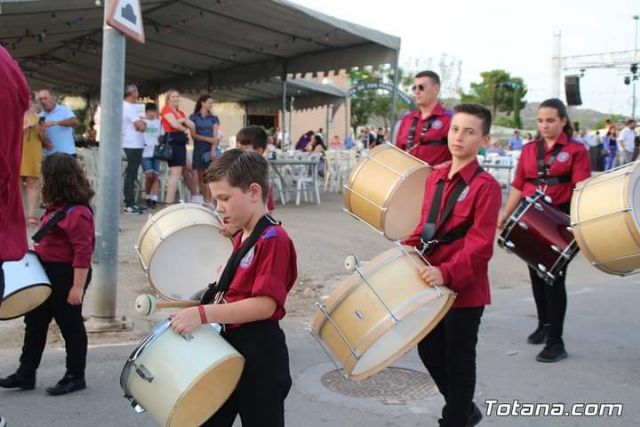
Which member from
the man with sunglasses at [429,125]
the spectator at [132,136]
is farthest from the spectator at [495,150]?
the man with sunglasses at [429,125]

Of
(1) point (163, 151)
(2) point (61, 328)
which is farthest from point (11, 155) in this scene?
(1) point (163, 151)

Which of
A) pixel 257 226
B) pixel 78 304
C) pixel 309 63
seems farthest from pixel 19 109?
pixel 309 63

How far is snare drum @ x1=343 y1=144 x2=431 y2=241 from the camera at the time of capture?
5.19 m

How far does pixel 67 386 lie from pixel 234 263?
2.20 metres

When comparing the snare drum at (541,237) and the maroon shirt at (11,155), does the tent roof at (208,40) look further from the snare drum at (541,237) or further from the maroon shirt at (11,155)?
the maroon shirt at (11,155)

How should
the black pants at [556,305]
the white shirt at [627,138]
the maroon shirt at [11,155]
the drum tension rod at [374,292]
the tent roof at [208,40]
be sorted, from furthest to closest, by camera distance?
1. the white shirt at [627,138]
2. the tent roof at [208,40]
3. the black pants at [556,305]
4. the drum tension rod at [374,292]
5. the maroon shirt at [11,155]

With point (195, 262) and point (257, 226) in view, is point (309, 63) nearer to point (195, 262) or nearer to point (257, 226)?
point (195, 262)

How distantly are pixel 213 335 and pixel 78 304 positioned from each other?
2.06m

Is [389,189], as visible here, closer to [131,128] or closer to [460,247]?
[460,247]

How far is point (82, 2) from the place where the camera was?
11844 mm

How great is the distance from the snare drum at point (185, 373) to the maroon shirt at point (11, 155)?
65 cm

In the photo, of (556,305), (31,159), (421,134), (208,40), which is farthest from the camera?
(208,40)

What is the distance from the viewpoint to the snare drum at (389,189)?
17.0 feet

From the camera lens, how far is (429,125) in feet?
19.5
